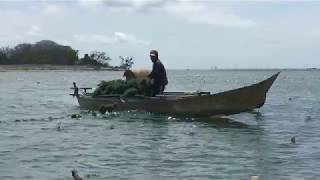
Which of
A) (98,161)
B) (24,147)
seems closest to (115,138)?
(24,147)

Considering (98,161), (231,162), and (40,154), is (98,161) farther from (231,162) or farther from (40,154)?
(231,162)

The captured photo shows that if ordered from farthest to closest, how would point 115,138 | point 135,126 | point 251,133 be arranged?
point 135,126 → point 251,133 → point 115,138

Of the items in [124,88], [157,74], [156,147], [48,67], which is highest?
[157,74]

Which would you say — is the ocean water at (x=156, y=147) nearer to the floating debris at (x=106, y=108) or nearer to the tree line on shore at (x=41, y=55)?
the floating debris at (x=106, y=108)

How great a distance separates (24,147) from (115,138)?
3.21 metres

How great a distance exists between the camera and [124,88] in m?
26.7

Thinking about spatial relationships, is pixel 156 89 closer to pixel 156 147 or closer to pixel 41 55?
pixel 156 147

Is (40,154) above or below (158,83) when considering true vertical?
below

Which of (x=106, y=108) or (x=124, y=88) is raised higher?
(x=124, y=88)

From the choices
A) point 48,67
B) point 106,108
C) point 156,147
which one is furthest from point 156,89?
point 48,67

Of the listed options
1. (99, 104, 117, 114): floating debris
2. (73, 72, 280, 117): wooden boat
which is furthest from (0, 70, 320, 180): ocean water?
(99, 104, 117, 114): floating debris

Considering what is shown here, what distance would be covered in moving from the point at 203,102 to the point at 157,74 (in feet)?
9.11

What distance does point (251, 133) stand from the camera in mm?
21438

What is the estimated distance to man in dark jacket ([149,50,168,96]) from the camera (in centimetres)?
2515
